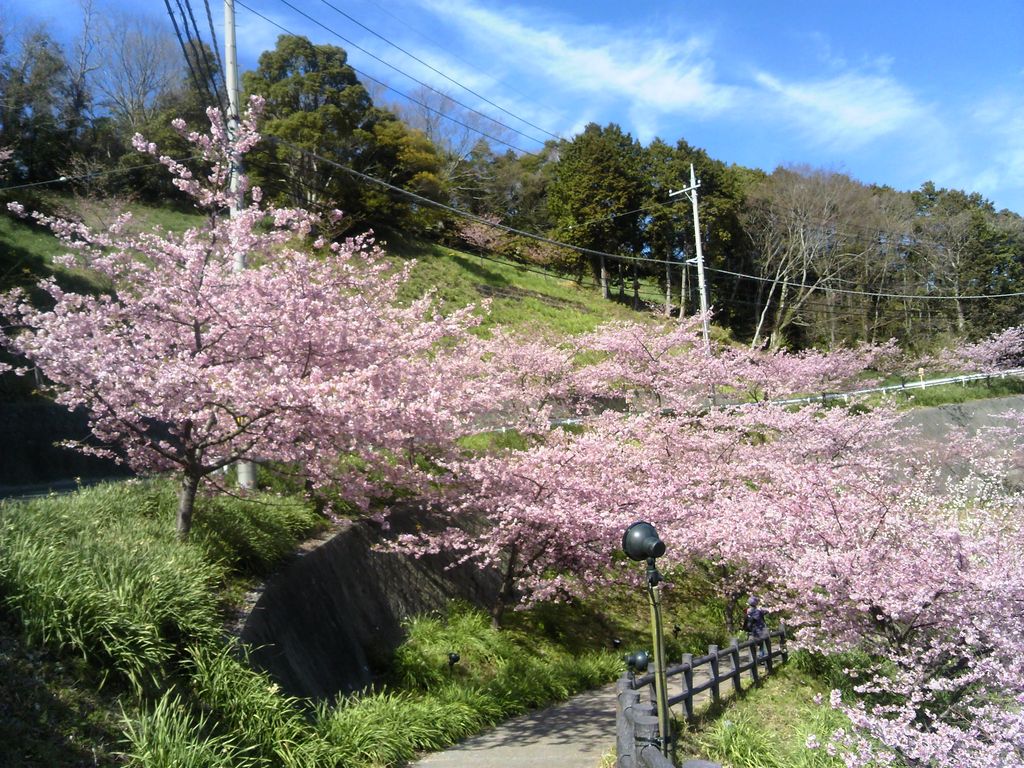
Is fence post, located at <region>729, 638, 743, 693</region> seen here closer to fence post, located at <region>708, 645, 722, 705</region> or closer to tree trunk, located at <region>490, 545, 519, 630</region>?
fence post, located at <region>708, 645, 722, 705</region>

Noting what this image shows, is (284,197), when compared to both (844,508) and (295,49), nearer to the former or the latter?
(295,49)

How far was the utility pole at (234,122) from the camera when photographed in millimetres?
9227

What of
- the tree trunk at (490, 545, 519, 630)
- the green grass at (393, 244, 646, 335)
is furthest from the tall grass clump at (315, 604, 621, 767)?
the green grass at (393, 244, 646, 335)

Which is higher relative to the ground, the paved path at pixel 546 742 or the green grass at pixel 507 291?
the green grass at pixel 507 291

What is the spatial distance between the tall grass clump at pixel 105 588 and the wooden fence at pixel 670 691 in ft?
12.4

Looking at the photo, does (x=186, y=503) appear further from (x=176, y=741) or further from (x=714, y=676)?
(x=714, y=676)

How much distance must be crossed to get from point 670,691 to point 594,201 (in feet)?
107

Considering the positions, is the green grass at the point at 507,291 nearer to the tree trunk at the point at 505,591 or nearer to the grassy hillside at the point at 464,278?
the grassy hillside at the point at 464,278

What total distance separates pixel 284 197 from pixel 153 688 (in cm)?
2758

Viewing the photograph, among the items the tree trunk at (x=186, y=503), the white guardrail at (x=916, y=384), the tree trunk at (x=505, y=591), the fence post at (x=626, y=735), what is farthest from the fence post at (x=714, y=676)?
the white guardrail at (x=916, y=384)

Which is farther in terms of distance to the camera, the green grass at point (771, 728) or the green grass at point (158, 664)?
the green grass at point (771, 728)

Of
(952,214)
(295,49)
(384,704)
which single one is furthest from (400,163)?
(952,214)

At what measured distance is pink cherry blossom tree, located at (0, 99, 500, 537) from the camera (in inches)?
296

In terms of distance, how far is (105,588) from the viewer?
6.42 metres
